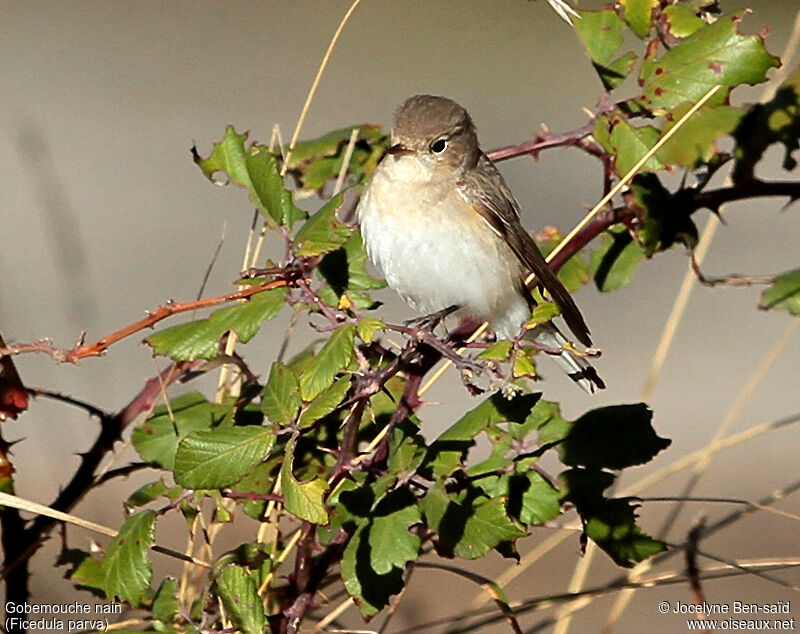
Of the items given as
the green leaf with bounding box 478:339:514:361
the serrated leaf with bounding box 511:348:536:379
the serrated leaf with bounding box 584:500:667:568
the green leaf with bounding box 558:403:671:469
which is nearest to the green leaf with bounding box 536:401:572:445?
the green leaf with bounding box 558:403:671:469

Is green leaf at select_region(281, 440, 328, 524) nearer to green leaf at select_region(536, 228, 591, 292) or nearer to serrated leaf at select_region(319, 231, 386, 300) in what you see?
serrated leaf at select_region(319, 231, 386, 300)

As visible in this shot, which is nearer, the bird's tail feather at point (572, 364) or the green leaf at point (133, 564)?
the green leaf at point (133, 564)

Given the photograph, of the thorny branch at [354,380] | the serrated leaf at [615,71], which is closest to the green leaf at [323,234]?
the thorny branch at [354,380]

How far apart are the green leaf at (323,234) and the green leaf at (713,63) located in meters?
0.69

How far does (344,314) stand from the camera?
1.92m

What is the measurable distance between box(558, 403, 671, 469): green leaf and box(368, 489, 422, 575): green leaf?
31cm

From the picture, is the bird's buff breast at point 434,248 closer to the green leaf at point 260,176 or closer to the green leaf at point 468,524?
the green leaf at point 260,176

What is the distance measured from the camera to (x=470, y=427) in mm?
2111

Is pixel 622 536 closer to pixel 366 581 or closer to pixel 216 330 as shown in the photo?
pixel 366 581

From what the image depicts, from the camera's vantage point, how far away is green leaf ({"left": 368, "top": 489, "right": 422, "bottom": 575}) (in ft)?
6.30

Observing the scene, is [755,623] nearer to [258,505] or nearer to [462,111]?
[462,111]

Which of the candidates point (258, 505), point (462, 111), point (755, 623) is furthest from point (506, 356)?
point (755, 623)

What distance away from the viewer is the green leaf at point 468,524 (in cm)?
190

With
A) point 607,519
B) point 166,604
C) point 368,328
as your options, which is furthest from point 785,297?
point 166,604
